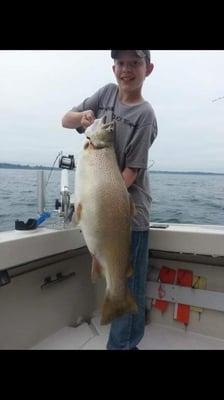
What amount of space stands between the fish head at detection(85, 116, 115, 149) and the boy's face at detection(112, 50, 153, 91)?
0.36 meters

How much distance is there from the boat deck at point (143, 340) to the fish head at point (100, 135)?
1.56 metres

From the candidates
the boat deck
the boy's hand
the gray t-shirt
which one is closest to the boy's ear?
the gray t-shirt

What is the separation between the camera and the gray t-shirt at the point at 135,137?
233 centimetres

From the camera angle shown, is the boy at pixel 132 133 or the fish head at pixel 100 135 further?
the boy at pixel 132 133

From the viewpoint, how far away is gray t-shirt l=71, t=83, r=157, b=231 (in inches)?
91.6

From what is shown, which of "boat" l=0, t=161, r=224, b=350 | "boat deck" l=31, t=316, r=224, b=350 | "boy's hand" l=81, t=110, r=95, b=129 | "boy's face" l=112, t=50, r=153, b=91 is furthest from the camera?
"boat deck" l=31, t=316, r=224, b=350

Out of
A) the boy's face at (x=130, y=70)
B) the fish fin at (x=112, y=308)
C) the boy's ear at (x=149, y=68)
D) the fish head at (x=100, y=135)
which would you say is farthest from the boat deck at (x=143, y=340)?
the boy's ear at (x=149, y=68)

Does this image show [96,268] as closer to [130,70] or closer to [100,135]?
[100,135]

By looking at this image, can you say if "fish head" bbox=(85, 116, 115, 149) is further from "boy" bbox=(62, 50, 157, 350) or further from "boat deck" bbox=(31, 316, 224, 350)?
"boat deck" bbox=(31, 316, 224, 350)

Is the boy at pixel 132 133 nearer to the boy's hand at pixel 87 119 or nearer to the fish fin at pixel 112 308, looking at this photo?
the boy's hand at pixel 87 119
